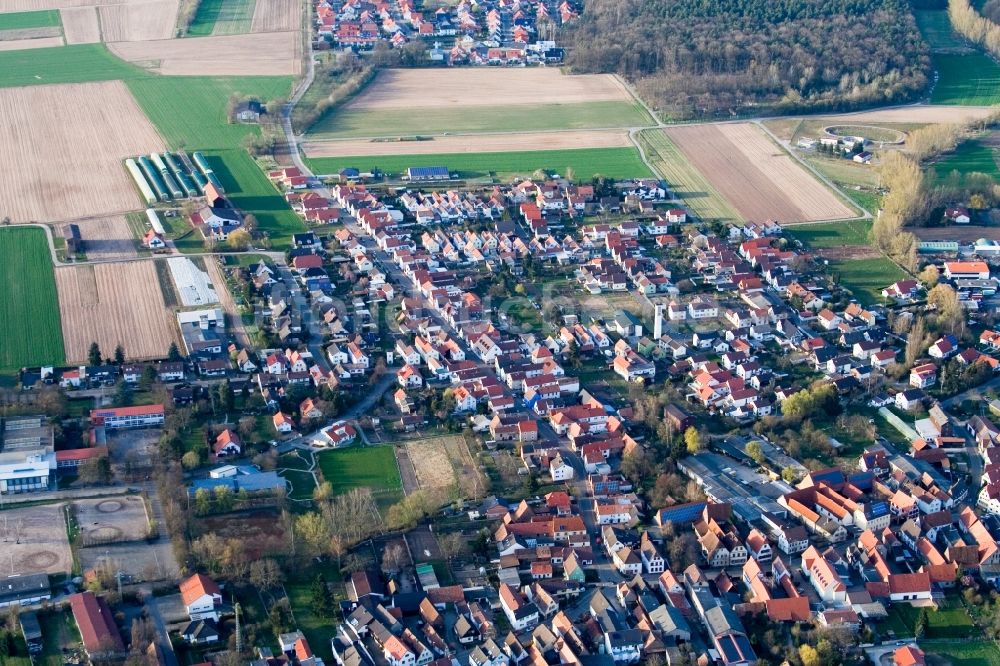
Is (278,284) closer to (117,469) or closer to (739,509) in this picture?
(117,469)

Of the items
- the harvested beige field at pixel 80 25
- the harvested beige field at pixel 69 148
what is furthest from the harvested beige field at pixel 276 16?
the harvested beige field at pixel 69 148

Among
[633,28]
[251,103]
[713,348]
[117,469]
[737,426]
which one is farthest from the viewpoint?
[633,28]

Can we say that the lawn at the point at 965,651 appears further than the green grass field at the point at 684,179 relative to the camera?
No

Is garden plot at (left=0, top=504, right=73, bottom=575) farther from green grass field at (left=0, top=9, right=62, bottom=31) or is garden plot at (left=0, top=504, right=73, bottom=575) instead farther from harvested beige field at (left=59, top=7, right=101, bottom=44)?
green grass field at (left=0, top=9, right=62, bottom=31)

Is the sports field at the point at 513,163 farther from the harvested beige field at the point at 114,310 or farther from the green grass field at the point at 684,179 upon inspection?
the harvested beige field at the point at 114,310

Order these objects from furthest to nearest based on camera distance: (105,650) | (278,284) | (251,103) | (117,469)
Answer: (251,103), (278,284), (117,469), (105,650)

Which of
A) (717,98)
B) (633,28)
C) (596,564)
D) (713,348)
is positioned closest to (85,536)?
(596,564)
